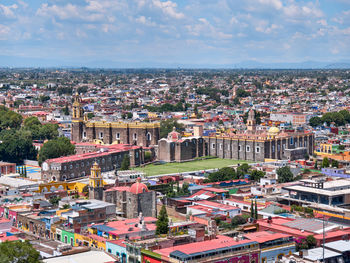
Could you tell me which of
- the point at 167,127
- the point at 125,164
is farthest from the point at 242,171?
the point at 167,127

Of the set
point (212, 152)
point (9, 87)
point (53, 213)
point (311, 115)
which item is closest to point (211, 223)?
point (53, 213)

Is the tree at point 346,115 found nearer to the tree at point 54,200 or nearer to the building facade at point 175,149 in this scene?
the building facade at point 175,149

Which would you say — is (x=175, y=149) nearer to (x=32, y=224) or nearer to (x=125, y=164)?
(x=125, y=164)

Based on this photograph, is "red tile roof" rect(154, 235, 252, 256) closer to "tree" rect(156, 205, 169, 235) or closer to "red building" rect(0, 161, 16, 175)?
"tree" rect(156, 205, 169, 235)

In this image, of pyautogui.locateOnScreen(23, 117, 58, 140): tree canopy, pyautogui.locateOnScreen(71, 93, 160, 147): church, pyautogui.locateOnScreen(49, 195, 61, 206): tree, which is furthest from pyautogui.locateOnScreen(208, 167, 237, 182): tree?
pyautogui.locateOnScreen(23, 117, 58, 140): tree canopy

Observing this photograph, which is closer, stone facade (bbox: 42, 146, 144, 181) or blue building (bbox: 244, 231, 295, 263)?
blue building (bbox: 244, 231, 295, 263)

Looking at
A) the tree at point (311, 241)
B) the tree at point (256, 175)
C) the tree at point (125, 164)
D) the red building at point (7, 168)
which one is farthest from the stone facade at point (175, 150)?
the tree at point (311, 241)
